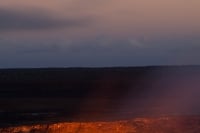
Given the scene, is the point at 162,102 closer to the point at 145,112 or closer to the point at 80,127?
the point at 145,112

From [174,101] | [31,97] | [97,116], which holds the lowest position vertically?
[97,116]

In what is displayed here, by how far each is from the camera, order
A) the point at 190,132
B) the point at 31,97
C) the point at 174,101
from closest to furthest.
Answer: the point at 190,132
the point at 174,101
the point at 31,97

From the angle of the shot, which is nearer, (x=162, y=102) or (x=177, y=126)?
(x=177, y=126)

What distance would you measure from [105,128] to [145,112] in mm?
11310

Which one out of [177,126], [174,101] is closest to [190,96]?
[174,101]

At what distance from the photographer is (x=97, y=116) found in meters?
36.1

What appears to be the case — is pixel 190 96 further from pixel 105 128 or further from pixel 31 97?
pixel 105 128

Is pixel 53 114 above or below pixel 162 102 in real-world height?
below

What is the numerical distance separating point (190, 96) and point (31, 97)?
14.3 m

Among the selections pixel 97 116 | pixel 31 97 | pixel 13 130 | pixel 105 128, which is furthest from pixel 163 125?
pixel 31 97

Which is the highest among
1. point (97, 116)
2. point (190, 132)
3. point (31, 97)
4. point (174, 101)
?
point (31, 97)

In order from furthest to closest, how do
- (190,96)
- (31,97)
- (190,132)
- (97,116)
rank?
(31,97) → (190,96) → (97,116) → (190,132)

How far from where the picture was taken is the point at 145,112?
37.2 m

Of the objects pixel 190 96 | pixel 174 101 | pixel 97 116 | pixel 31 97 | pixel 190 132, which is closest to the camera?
pixel 190 132
